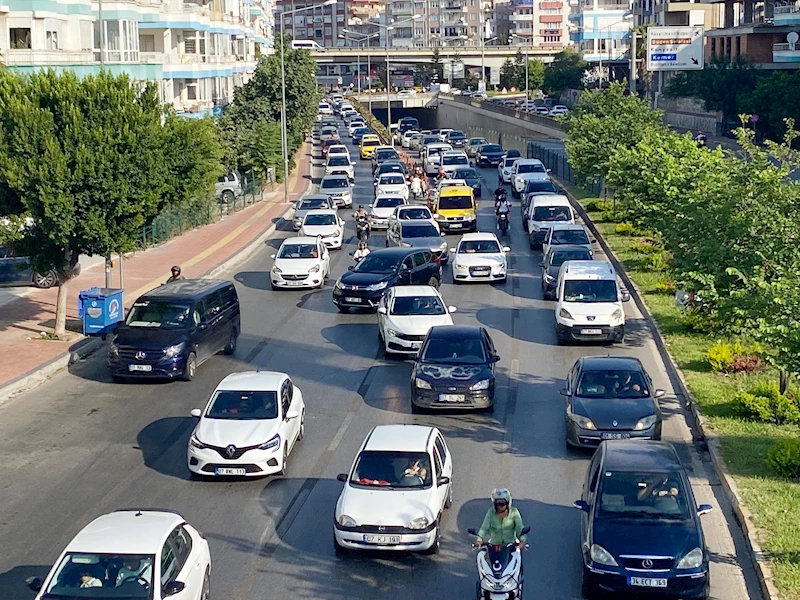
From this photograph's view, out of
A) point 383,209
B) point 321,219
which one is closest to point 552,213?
point 321,219

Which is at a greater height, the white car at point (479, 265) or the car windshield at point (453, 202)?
the car windshield at point (453, 202)

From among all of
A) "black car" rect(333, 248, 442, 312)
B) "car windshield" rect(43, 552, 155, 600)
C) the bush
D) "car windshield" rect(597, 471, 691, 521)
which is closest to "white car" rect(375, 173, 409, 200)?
"black car" rect(333, 248, 442, 312)

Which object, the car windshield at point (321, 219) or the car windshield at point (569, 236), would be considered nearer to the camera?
the car windshield at point (569, 236)

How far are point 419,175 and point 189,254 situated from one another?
2503cm

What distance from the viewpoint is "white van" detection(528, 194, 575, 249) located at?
142 feet

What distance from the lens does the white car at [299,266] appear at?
36.0 metres

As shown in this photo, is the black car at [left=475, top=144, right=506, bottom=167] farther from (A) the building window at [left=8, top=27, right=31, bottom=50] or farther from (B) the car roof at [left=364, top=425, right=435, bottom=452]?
(B) the car roof at [left=364, top=425, right=435, bottom=452]

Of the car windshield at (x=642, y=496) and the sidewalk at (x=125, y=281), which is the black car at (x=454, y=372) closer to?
the car windshield at (x=642, y=496)

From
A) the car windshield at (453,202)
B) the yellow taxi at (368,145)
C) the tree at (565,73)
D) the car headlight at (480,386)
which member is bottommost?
the car headlight at (480,386)

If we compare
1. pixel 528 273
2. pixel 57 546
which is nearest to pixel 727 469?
pixel 57 546

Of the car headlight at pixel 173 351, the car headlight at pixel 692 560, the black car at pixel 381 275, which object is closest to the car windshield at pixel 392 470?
the car headlight at pixel 692 560

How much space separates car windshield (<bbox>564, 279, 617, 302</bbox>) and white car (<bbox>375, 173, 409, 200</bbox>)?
84.5 feet

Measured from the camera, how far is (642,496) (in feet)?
47.2

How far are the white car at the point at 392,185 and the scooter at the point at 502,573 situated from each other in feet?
136
